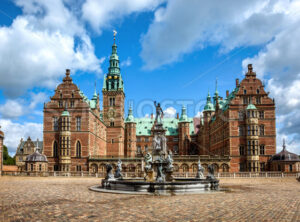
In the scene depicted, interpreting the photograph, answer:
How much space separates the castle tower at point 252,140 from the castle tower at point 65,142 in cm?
3121

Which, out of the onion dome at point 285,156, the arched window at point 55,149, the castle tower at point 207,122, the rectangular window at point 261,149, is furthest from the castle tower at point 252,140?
the arched window at point 55,149

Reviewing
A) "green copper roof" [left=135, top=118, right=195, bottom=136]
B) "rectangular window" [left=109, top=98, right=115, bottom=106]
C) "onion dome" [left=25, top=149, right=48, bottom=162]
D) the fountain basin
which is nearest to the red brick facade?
"onion dome" [left=25, top=149, right=48, bottom=162]

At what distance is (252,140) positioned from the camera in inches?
1977

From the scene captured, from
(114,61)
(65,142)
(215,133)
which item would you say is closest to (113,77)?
(114,61)

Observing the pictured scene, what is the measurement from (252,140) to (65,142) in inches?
1278

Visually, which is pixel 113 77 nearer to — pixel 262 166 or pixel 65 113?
pixel 65 113

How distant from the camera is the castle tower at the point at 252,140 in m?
49.9

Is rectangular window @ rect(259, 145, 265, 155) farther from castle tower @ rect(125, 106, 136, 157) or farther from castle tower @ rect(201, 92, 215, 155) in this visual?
castle tower @ rect(125, 106, 136, 157)

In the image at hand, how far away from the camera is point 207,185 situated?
19.8 m

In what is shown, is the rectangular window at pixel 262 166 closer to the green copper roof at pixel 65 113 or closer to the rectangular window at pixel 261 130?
the rectangular window at pixel 261 130

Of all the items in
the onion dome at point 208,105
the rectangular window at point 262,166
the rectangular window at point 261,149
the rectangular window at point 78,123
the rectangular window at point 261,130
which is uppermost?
the onion dome at point 208,105

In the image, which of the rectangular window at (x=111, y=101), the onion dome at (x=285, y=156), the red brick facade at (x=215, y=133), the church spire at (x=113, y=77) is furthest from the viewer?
the church spire at (x=113, y=77)

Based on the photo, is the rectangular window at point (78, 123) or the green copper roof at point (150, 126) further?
the green copper roof at point (150, 126)

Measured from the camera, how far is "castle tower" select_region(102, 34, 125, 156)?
2956 inches
